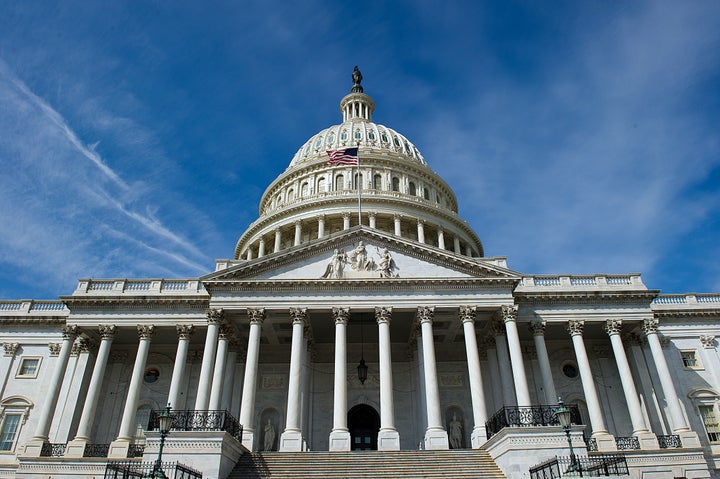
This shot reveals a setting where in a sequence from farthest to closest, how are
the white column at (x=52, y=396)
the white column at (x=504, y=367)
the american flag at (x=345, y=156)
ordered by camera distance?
the american flag at (x=345, y=156) → the white column at (x=504, y=367) → the white column at (x=52, y=396)

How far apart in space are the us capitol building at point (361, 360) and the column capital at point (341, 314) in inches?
2.8

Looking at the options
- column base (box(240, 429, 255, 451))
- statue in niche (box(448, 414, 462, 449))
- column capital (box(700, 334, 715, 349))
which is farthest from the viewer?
column capital (box(700, 334, 715, 349))

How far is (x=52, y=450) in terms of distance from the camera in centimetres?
3158

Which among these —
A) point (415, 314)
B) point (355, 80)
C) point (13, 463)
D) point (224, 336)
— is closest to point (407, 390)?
Answer: point (415, 314)

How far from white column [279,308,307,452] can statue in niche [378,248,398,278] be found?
17.8ft

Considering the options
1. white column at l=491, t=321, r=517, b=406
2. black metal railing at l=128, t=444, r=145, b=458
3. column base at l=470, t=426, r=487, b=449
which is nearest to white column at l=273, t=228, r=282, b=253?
black metal railing at l=128, t=444, r=145, b=458

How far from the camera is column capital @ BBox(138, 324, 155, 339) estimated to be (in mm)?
35562

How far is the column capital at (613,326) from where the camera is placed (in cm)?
3541

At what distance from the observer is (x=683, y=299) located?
40219 millimetres

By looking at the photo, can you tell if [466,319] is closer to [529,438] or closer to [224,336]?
[529,438]

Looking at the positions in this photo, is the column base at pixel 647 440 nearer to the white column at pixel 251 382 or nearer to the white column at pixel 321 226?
the white column at pixel 251 382

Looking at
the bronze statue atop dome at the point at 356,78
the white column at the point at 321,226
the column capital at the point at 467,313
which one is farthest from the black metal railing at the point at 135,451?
the bronze statue atop dome at the point at 356,78

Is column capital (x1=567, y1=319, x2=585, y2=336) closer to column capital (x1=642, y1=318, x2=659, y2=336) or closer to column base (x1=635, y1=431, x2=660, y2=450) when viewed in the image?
column capital (x1=642, y1=318, x2=659, y2=336)

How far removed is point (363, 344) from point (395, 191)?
23.5m
